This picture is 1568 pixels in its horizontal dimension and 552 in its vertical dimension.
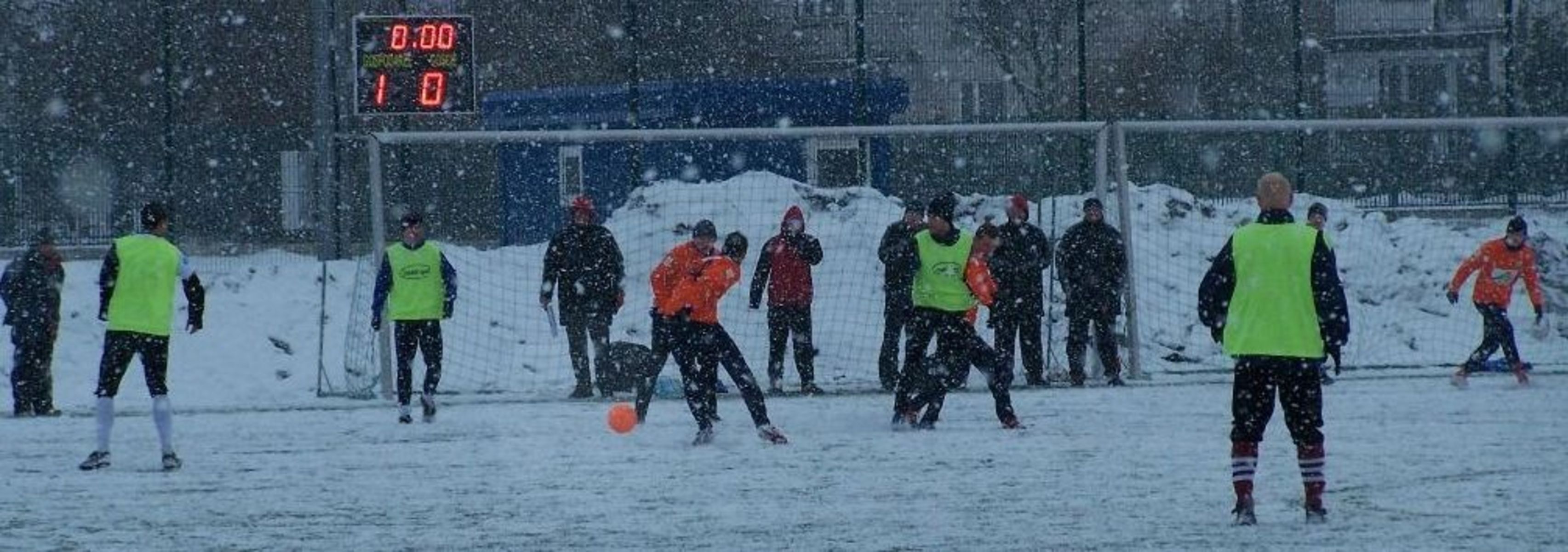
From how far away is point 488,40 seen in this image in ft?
98.1

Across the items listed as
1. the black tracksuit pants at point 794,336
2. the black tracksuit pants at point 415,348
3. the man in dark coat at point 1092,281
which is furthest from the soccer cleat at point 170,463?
the man in dark coat at point 1092,281

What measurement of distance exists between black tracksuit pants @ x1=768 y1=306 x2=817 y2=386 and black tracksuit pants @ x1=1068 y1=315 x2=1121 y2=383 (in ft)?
8.09

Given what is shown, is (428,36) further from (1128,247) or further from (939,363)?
(1128,247)

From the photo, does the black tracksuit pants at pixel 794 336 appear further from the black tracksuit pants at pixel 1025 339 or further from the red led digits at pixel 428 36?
the red led digits at pixel 428 36

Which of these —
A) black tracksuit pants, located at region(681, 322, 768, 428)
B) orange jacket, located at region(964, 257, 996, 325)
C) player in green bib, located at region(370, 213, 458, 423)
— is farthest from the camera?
player in green bib, located at region(370, 213, 458, 423)

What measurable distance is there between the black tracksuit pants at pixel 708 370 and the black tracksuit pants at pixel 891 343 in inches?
156

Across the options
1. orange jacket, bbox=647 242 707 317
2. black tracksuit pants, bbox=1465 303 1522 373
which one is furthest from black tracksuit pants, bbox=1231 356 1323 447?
black tracksuit pants, bbox=1465 303 1522 373

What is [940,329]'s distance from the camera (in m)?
13.9

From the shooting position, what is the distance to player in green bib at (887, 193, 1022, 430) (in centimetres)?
1369

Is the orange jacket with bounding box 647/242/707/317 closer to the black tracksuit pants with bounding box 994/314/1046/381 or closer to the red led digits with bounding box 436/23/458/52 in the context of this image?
the black tracksuit pants with bounding box 994/314/1046/381

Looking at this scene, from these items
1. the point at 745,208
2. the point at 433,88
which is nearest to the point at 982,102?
the point at 745,208

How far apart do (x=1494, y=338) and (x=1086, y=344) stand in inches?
143

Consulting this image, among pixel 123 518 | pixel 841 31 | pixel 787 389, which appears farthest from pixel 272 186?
pixel 123 518

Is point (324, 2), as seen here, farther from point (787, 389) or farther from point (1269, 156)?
point (1269, 156)
